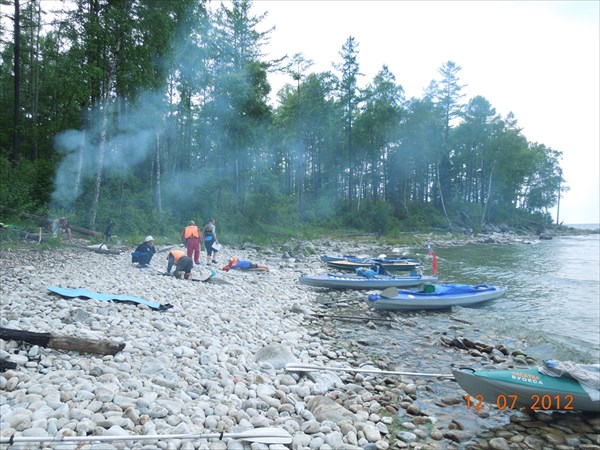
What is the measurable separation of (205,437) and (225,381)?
A: 1.22m

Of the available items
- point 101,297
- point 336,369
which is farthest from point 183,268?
point 336,369

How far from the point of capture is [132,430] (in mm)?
3111

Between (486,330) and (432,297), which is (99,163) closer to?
(432,297)

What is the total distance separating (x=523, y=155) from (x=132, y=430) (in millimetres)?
55484

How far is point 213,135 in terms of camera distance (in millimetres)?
27062

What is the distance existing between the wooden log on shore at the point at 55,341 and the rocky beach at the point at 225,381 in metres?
0.06

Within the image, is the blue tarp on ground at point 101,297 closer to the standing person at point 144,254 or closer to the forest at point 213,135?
the standing person at point 144,254

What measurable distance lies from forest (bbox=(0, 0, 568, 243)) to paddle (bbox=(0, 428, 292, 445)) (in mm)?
14124

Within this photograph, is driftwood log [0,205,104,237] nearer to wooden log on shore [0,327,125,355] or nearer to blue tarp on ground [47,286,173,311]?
blue tarp on ground [47,286,173,311]

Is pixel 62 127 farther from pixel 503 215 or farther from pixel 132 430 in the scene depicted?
pixel 503 215

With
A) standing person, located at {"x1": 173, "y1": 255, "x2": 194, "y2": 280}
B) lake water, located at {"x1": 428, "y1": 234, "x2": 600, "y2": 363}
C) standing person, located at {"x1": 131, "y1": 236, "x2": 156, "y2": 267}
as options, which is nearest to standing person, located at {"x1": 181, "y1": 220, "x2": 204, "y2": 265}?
standing person, located at {"x1": 131, "y1": 236, "x2": 156, "y2": 267}

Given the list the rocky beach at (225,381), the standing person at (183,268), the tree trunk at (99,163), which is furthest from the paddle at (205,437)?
the tree trunk at (99,163)

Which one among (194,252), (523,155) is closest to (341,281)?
(194,252)

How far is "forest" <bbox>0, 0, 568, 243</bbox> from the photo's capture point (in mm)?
15945
